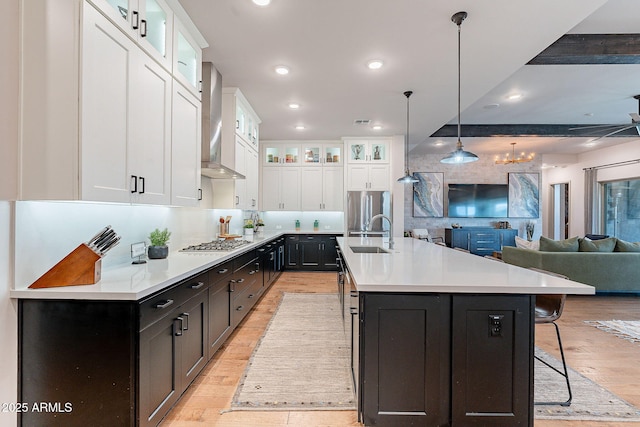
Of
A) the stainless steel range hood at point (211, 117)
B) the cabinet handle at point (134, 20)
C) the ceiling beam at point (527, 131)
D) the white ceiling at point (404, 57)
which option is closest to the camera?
the cabinet handle at point (134, 20)

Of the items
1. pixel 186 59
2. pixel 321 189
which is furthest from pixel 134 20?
pixel 321 189

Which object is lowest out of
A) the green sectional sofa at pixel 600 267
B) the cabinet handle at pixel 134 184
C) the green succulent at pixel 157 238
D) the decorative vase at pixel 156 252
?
the green sectional sofa at pixel 600 267

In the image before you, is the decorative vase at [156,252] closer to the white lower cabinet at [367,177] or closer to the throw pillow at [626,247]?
the white lower cabinet at [367,177]

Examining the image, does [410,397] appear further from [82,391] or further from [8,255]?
[8,255]

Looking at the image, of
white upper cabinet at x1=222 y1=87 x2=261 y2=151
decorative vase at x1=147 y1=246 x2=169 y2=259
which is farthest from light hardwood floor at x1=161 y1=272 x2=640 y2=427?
white upper cabinet at x1=222 y1=87 x2=261 y2=151

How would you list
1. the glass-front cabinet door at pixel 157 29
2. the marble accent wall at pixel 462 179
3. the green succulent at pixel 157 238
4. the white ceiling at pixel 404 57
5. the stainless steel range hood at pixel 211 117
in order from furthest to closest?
the marble accent wall at pixel 462 179, the stainless steel range hood at pixel 211 117, the green succulent at pixel 157 238, the white ceiling at pixel 404 57, the glass-front cabinet door at pixel 157 29

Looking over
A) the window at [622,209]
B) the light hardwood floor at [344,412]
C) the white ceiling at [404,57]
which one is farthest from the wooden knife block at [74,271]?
the window at [622,209]

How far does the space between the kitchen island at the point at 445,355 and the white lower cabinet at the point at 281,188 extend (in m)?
5.05

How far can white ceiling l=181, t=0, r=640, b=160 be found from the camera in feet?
7.57

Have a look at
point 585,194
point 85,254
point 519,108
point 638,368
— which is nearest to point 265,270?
point 85,254

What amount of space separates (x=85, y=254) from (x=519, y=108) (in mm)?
5969

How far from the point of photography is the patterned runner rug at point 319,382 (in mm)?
1964

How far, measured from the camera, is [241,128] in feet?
13.4

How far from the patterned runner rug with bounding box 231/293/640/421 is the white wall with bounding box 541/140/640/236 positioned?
6851 mm
